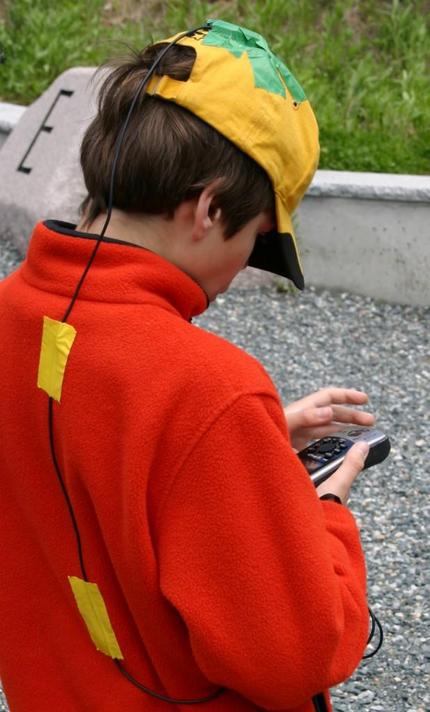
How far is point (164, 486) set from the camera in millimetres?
1421

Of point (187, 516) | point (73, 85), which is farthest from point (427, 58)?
point (187, 516)

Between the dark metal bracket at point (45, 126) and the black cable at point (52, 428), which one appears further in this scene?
the dark metal bracket at point (45, 126)

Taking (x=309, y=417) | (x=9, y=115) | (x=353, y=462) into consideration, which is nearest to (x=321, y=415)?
(x=309, y=417)

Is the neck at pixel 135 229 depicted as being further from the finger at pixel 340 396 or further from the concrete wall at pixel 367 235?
the concrete wall at pixel 367 235

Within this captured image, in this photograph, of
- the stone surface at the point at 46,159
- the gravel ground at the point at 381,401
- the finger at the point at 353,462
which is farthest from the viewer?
the stone surface at the point at 46,159

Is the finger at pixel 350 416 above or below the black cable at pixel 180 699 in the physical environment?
above

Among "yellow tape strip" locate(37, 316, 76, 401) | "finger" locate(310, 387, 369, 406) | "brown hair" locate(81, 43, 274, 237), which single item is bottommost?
"finger" locate(310, 387, 369, 406)

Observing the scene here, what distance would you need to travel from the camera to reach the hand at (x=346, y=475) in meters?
1.74

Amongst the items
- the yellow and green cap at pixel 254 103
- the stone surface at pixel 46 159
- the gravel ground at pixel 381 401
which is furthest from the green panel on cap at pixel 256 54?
the stone surface at pixel 46 159

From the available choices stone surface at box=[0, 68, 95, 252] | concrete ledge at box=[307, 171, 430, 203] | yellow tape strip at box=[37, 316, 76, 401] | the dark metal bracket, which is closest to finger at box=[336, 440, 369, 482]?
yellow tape strip at box=[37, 316, 76, 401]

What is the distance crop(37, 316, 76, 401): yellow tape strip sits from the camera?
1490mm

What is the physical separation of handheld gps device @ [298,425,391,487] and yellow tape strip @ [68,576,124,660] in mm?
418

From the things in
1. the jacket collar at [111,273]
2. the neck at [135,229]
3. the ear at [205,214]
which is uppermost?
the ear at [205,214]

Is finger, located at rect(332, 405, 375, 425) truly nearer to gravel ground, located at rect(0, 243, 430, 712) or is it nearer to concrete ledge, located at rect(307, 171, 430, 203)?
gravel ground, located at rect(0, 243, 430, 712)
